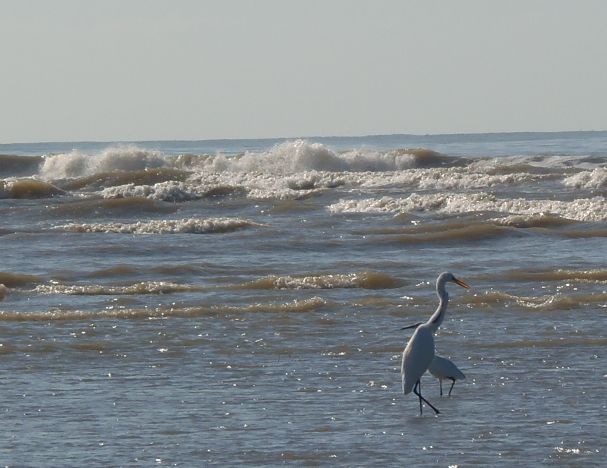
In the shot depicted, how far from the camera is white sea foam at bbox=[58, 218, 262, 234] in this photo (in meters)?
22.1

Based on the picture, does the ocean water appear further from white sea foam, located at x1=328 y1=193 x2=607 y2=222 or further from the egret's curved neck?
the egret's curved neck

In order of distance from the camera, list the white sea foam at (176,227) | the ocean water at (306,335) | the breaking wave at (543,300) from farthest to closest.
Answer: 1. the white sea foam at (176,227)
2. the breaking wave at (543,300)
3. the ocean water at (306,335)

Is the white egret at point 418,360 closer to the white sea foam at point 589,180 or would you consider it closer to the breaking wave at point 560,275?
the breaking wave at point 560,275

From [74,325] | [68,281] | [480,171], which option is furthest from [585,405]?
[480,171]

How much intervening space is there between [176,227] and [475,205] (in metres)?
5.90

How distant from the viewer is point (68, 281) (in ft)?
50.5

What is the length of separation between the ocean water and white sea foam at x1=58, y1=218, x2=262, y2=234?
49mm

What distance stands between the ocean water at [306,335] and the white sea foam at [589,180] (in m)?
1.60

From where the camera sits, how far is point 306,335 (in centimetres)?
1103

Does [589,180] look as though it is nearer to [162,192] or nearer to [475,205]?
[475,205]

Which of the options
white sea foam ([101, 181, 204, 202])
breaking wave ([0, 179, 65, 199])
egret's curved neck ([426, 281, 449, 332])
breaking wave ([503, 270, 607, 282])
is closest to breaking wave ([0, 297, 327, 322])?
breaking wave ([503, 270, 607, 282])

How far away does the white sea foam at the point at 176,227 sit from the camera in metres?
22.1

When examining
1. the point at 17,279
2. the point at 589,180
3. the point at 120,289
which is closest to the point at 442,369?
the point at 120,289

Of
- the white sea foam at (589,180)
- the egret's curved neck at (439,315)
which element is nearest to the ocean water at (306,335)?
the egret's curved neck at (439,315)
